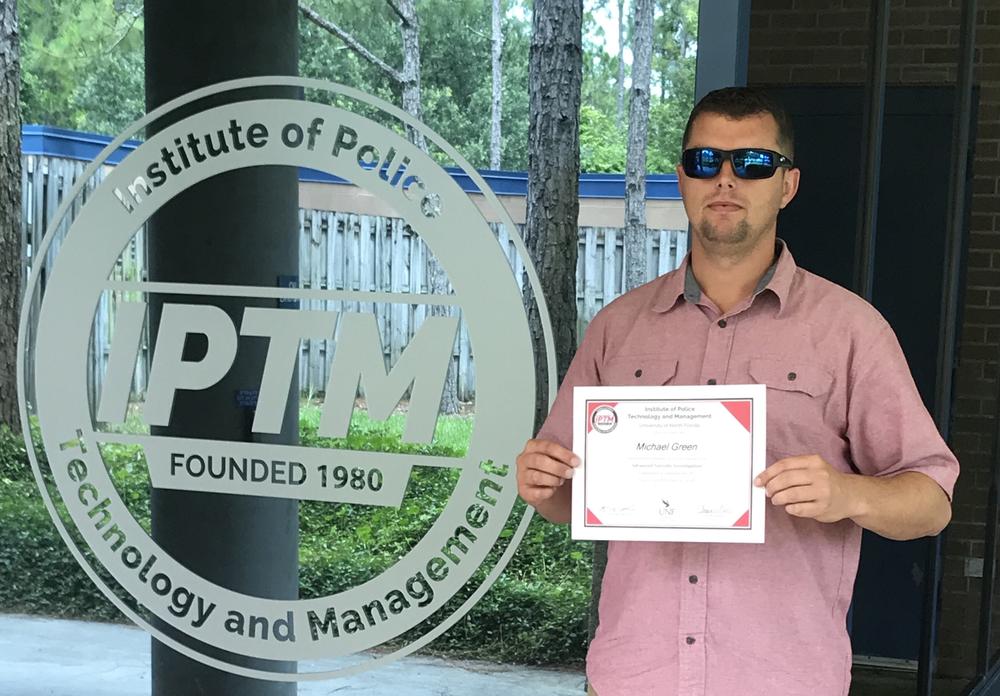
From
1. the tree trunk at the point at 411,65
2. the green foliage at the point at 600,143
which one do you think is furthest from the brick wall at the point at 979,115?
the tree trunk at the point at 411,65

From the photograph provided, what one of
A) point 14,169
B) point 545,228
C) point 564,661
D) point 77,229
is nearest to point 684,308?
point 545,228

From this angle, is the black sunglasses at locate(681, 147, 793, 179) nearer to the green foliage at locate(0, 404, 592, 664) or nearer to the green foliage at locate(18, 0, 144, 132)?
the green foliage at locate(0, 404, 592, 664)

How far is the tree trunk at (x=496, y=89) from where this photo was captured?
3.05 m

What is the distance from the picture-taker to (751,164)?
6.08 feet

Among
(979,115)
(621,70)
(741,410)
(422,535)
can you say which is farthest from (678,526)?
(979,115)

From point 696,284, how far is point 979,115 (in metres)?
2.41

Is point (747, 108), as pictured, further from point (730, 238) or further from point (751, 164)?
point (730, 238)

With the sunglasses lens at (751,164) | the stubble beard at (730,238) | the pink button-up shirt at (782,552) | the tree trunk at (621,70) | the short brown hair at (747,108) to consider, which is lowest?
the pink button-up shirt at (782,552)

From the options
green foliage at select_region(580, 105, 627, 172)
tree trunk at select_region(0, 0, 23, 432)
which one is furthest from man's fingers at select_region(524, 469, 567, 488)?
tree trunk at select_region(0, 0, 23, 432)

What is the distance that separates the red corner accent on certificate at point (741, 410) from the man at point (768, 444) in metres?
0.12

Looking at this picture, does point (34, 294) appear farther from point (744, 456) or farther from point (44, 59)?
point (744, 456)

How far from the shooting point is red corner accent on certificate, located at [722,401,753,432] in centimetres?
176
